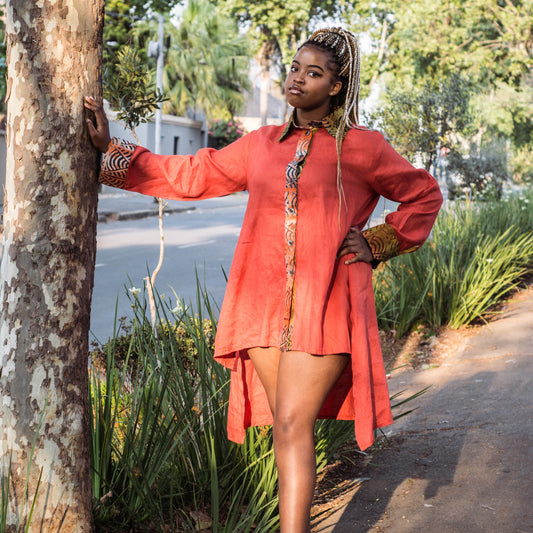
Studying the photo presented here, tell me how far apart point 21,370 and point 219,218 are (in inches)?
749

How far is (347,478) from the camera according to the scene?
12.3ft

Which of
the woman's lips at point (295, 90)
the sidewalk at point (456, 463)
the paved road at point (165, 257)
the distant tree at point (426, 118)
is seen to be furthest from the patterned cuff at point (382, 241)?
the distant tree at point (426, 118)

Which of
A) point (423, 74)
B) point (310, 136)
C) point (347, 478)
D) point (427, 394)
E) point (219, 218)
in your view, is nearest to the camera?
point (310, 136)

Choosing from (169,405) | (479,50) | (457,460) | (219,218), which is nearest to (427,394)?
(457,460)

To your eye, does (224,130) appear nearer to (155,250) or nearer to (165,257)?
(155,250)

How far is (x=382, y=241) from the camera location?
110 inches

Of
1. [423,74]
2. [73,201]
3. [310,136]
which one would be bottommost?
[73,201]

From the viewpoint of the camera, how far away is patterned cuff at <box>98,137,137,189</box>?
8.49ft

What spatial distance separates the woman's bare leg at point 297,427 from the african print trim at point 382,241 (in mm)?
426

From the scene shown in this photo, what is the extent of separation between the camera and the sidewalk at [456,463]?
3191 mm

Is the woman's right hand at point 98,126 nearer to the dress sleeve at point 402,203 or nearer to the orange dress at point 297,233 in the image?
the orange dress at point 297,233

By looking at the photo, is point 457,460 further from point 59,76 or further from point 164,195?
point 59,76

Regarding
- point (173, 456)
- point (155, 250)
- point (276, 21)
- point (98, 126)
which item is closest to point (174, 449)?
point (173, 456)

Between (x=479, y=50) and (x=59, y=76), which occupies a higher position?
(x=479, y=50)
